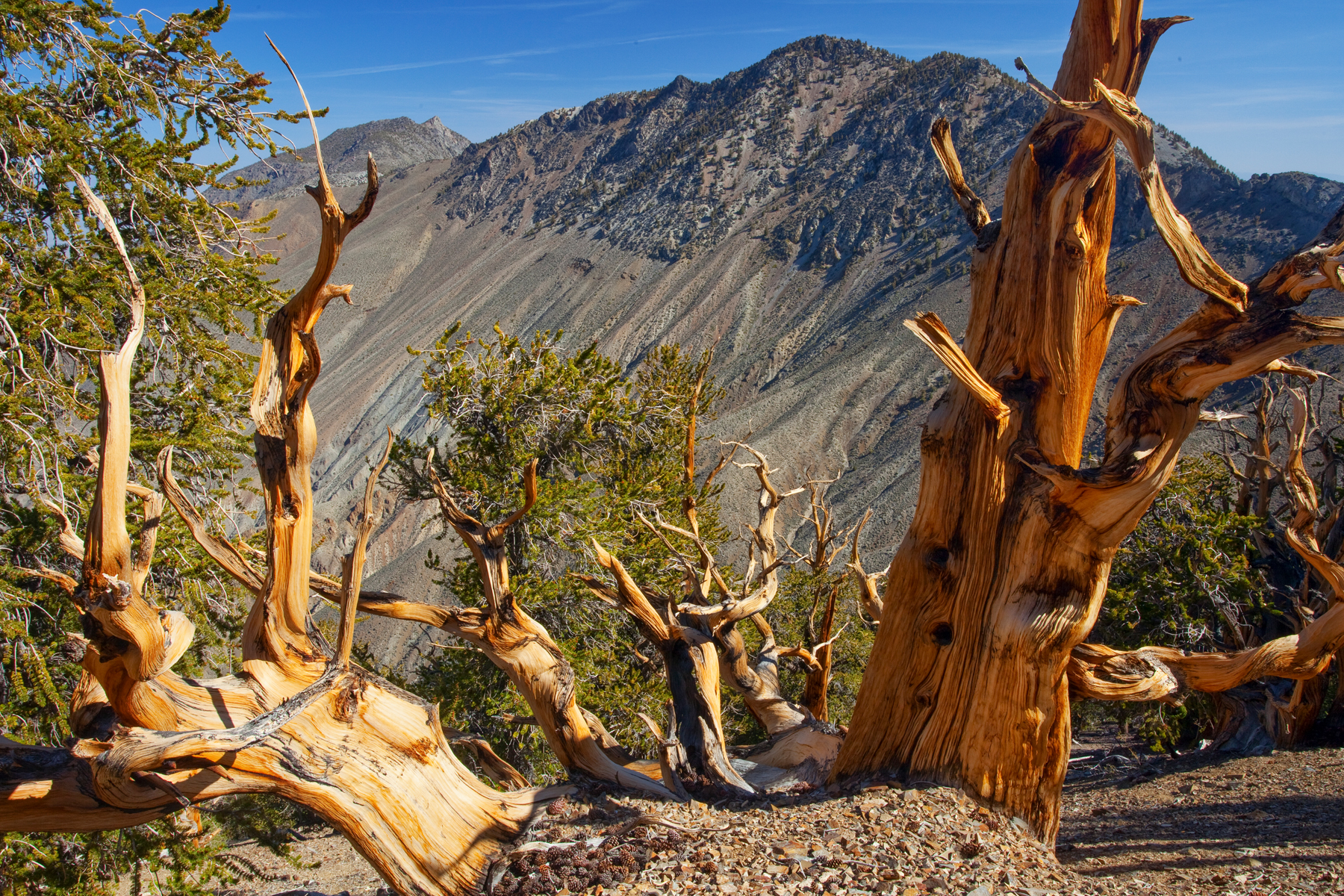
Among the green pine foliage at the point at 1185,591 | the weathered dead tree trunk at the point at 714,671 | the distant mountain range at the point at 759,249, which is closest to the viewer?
the weathered dead tree trunk at the point at 714,671

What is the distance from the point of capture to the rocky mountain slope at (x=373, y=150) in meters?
153

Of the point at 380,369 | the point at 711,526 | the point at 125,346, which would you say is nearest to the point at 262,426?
the point at 125,346

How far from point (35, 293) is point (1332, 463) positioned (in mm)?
12712

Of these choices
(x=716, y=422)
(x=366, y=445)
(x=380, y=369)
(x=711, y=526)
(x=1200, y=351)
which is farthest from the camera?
(x=380, y=369)

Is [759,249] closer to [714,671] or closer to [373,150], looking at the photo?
[714,671]

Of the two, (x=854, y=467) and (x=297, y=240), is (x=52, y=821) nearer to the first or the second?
(x=854, y=467)

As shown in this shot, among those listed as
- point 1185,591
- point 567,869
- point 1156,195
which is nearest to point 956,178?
point 1156,195

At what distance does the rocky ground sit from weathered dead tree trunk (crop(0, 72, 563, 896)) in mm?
426

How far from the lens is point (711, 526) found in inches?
517

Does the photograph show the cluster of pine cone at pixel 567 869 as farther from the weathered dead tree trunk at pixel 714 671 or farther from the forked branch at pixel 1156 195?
the forked branch at pixel 1156 195

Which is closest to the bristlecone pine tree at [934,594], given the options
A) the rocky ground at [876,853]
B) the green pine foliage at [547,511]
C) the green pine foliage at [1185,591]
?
the rocky ground at [876,853]

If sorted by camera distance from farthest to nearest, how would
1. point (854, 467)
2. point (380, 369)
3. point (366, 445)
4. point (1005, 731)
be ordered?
point (380, 369)
point (366, 445)
point (854, 467)
point (1005, 731)

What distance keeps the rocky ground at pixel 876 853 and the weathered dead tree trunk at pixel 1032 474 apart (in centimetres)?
33

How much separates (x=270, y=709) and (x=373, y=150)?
617 ft
